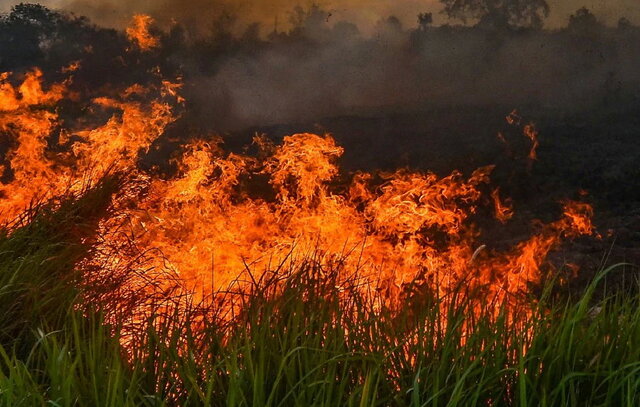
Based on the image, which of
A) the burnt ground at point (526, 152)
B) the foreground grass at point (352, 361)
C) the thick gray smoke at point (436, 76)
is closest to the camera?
the foreground grass at point (352, 361)

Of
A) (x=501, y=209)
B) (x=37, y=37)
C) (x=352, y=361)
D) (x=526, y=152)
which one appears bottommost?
(x=352, y=361)

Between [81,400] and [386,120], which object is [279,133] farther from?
[81,400]

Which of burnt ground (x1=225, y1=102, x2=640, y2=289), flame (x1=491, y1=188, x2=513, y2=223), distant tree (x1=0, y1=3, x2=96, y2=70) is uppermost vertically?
distant tree (x1=0, y1=3, x2=96, y2=70)

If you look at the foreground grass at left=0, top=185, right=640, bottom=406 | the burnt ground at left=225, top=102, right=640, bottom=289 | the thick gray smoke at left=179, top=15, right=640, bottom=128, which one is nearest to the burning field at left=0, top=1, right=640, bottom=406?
the foreground grass at left=0, top=185, right=640, bottom=406

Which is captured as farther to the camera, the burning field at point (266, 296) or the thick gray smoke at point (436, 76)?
the thick gray smoke at point (436, 76)

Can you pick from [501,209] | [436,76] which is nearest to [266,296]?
[501,209]

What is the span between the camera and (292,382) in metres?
2.90

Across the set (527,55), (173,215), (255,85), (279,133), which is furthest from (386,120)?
(173,215)

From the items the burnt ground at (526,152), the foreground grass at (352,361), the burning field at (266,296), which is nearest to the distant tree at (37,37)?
the burnt ground at (526,152)

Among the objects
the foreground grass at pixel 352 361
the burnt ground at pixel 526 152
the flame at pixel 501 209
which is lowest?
the foreground grass at pixel 352 361

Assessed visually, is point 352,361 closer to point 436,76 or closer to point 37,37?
point 37,37

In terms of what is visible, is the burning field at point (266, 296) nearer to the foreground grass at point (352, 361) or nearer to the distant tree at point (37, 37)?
the foreground grass at point (352, 361)

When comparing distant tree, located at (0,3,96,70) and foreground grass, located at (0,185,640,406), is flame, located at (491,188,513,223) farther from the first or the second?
distant tree, located at (0,3,96,70)

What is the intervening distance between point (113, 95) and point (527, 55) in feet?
207
